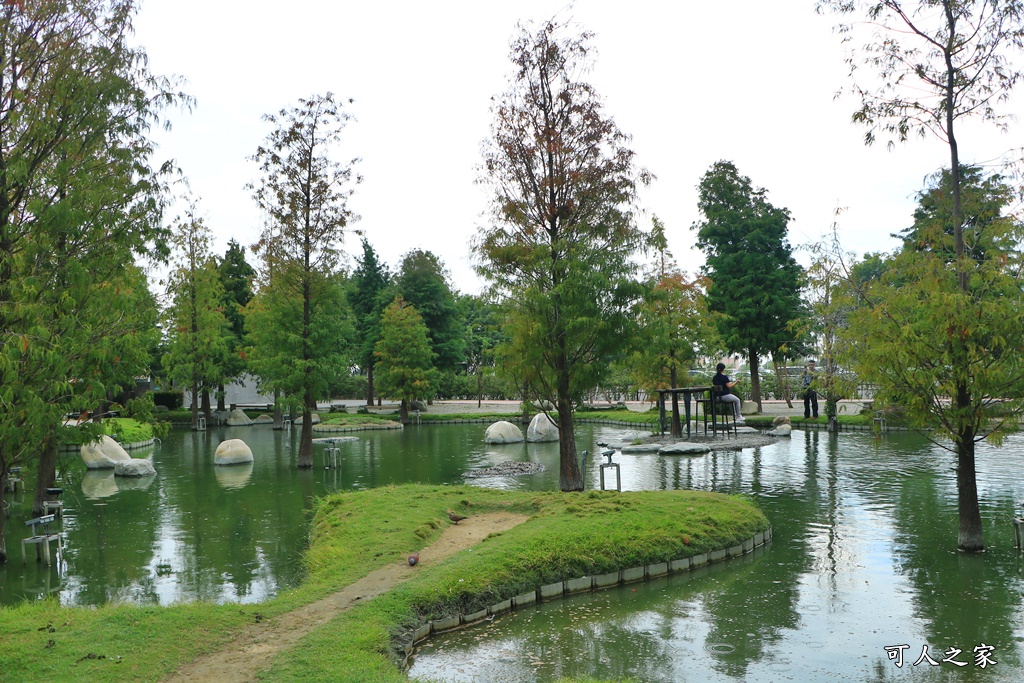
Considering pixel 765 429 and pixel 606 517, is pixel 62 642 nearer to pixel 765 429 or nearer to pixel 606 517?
pixel 606 517

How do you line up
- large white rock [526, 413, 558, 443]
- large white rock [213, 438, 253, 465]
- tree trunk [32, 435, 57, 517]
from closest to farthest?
tree trunk [32, 435, 57, 517] → large white rock [213, 438, 253, 465] → large white rock [526, 413, 558, 443]

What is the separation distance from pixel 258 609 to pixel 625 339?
9334 millimetres

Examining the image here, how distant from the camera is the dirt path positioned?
21.8 feet

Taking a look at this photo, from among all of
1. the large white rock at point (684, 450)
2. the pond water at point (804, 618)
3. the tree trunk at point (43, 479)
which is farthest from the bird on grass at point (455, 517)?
the large white rock at point (684, 450)

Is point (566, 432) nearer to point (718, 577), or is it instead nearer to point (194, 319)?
point (718, 577)

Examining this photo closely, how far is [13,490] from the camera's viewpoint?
18.6 m

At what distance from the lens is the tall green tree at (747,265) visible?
3891 cm

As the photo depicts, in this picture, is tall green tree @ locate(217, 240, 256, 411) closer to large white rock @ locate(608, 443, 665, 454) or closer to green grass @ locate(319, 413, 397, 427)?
green grass @ locate(319, 413, 397, 427)

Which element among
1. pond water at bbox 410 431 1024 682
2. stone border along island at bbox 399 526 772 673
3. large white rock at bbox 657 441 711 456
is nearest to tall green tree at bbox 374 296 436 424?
large white rock at bbox 657 441 711 456

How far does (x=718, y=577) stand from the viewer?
34.5ft

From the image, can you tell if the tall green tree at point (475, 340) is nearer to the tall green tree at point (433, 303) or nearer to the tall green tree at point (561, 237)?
the tall green tree at point (433, 303)

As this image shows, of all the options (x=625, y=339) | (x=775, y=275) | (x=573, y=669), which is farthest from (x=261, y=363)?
(x=775, y=275)

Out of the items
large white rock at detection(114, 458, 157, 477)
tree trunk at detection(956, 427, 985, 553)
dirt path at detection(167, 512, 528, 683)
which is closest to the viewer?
dirt path at detection(167, 512, 528, 683)

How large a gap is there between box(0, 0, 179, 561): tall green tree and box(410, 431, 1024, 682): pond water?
640 cm
